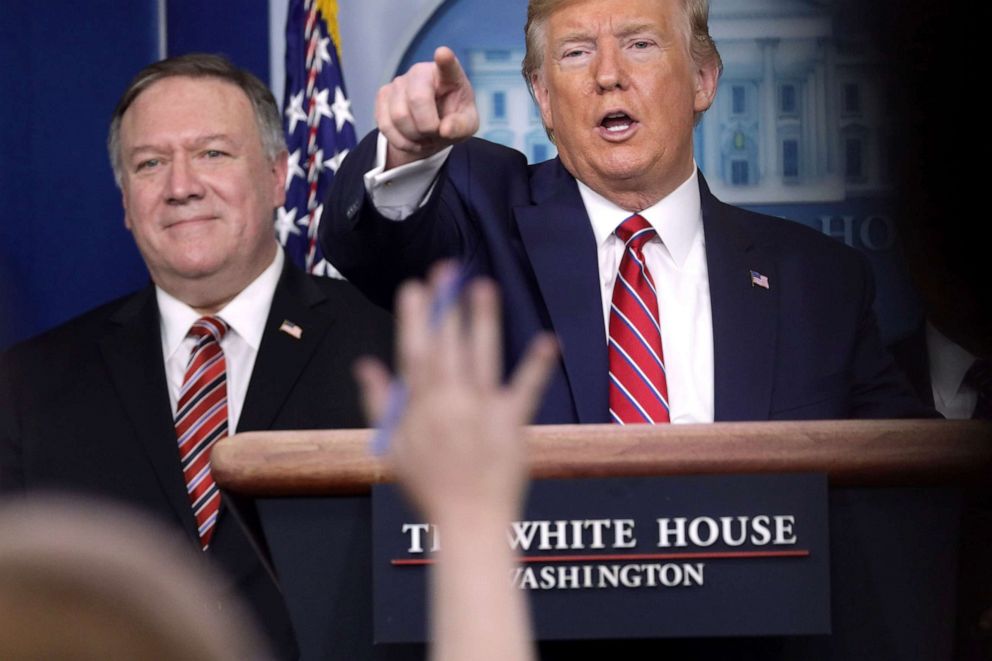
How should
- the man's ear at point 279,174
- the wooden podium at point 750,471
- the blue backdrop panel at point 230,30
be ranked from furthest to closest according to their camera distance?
the blue backdrop panel at point 230,30 → the man's ear at point 279,174 → the wooden podium at point 750,471

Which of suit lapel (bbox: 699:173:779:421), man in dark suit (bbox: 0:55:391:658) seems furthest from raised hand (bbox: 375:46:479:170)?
man in dark suit (bbox: 0:55:391:658)

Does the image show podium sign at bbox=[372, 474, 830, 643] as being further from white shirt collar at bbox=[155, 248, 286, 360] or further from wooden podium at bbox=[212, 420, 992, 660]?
white shirt collar at bbox=[155, 248, 286, 360]

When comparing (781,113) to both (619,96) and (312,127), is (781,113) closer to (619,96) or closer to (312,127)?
(312,127)

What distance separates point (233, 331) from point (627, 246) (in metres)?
1.05

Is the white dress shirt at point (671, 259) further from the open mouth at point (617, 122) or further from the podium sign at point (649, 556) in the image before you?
the podium sign at point (649, 556)

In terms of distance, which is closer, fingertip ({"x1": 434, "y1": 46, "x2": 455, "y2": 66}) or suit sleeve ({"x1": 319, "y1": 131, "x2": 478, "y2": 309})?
fingertip ({"x1": 434, "y1": 46, "x2": 455, "y2": 66})

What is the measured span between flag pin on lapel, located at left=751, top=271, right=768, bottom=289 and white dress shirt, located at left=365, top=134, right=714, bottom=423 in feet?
0.19

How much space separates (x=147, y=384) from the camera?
Result: 2.61 m

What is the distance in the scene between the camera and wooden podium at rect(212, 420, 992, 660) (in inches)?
50.7

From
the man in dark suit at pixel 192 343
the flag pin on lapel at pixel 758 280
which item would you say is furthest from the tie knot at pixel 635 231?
the man in dark suit at pixel 192 343

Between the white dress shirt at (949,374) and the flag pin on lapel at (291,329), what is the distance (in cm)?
114

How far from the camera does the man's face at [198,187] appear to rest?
274 centimetres

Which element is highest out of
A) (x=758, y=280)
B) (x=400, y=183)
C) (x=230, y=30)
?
(x=230, y=30)

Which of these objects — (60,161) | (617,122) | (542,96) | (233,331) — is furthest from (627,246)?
(60,161)
